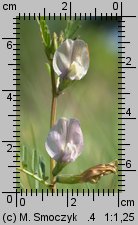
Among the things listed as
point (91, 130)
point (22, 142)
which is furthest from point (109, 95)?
point (22, 142)

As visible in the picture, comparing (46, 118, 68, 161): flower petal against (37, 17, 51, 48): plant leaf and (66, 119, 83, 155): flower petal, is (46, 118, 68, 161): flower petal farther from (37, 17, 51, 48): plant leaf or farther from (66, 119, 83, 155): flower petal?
(37, 17, 51, 48): plant leaf

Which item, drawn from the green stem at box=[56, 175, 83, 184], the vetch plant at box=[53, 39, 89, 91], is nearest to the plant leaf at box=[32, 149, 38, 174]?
the green stem at box=[56, 175, 83, 184]

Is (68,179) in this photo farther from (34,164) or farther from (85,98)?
(85,98)

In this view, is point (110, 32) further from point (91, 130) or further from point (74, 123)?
point (74, 123)

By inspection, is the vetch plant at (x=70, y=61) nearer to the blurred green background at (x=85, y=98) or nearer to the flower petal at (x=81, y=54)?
the flower petal at (x=81, y=54)

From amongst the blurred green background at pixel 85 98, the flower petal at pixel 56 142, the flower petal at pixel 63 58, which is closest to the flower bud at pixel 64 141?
the flower petal at pixel 56 142
